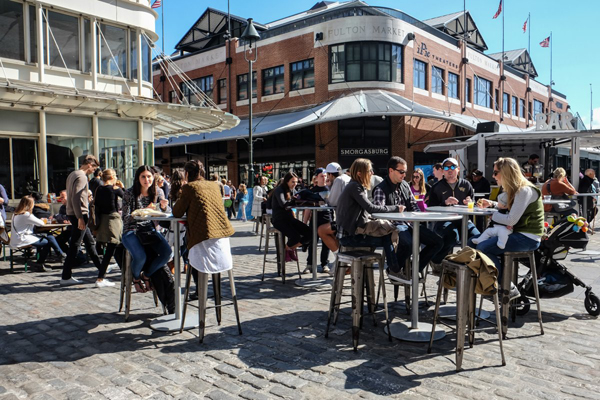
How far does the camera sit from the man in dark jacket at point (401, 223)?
17.3ft

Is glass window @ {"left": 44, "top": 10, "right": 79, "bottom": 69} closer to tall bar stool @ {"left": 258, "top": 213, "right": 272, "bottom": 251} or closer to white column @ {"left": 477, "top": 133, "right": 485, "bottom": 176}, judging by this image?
tall bar stool @ {"left": 258, "top": 213, "right": 272, "bottom": 251}

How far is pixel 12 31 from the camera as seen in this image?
13.0 metres

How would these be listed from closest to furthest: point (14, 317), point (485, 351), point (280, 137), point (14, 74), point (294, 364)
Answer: point (294, 364), point (485, 351), point (14, 317), point (14, 74), point (280, 137)

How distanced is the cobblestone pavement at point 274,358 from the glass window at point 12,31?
32.4 feet

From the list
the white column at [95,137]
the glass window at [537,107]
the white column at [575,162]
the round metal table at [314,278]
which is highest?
the glass window at [537,107]

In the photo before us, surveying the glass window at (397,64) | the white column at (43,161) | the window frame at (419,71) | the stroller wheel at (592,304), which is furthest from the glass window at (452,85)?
the stroller wheel at (592,304)

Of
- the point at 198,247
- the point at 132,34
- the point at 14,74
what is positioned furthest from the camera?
the point at 132,34

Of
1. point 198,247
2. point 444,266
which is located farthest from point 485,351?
point 198,247

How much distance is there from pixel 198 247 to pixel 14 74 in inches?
455

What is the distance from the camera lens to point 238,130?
2595 cm

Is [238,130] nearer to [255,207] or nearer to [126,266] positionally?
[255,207]

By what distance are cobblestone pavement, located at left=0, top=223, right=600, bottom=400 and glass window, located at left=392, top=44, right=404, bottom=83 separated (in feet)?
65.5

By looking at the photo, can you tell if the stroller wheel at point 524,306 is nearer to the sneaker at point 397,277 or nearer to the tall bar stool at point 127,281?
the sneaker at point 397,277

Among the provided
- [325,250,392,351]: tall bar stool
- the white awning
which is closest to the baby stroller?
[325,250,392,351]: tall bar stool
